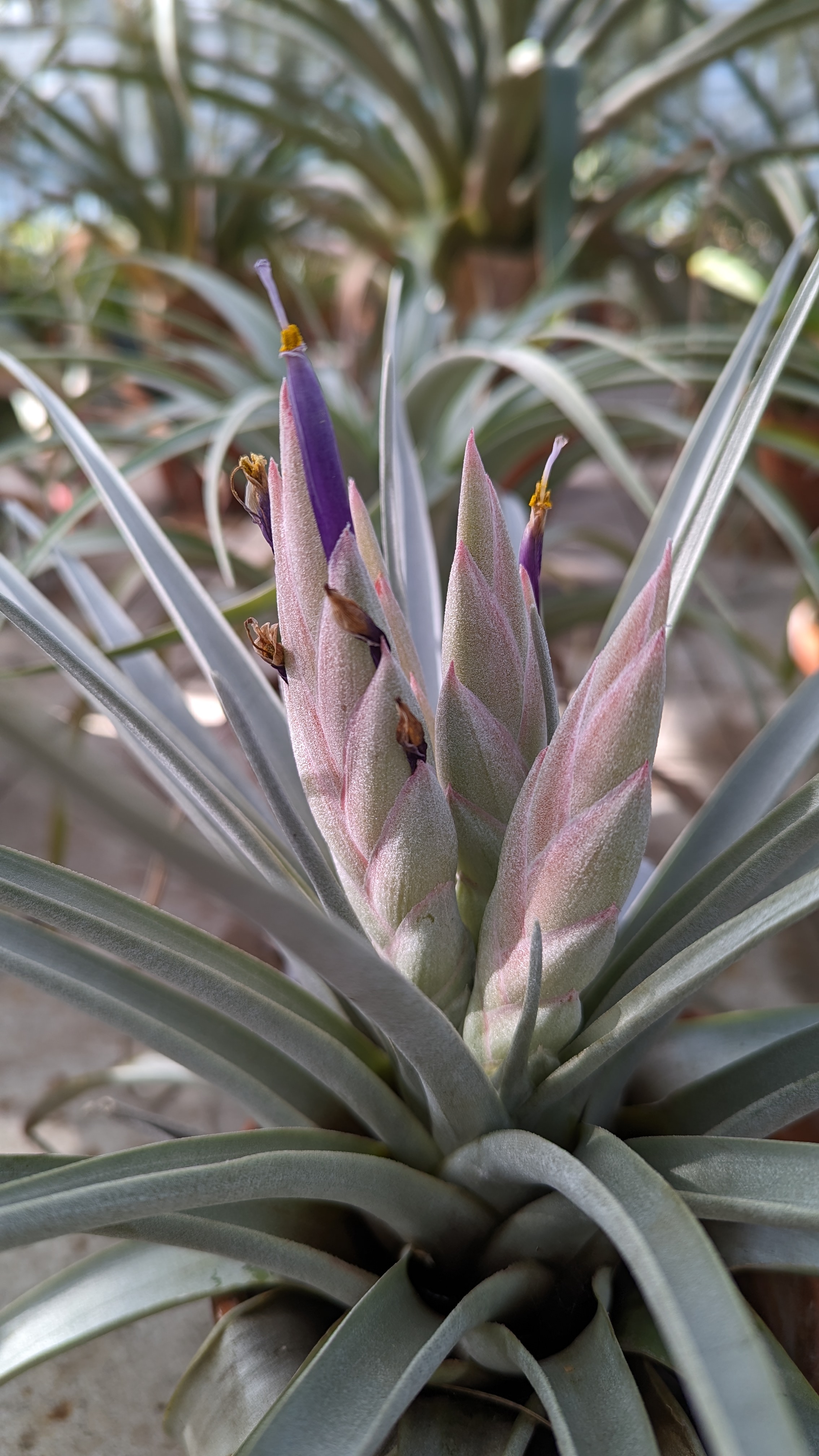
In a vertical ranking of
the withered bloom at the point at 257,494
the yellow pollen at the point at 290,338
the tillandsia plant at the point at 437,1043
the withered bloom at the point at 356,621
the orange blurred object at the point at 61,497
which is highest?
the orange blurred object at the point at 61,497

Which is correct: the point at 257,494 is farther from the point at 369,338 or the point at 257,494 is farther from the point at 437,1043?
the point at 369,338

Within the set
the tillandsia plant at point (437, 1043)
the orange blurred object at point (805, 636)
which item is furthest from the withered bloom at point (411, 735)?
the orange blurred object at point (805, 636)

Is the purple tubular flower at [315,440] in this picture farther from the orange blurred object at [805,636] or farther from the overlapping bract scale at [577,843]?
the orange blurred object at [805,636]

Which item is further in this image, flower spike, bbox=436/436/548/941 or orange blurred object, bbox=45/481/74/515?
orange blurred object, bbox=45/481/74/515

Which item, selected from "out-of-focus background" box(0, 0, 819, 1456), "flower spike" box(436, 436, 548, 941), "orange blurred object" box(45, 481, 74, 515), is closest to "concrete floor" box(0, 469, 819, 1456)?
"out-of-focus background" box(0, 0, 819, 1456)

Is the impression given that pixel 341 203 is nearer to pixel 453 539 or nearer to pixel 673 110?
pixel 453 539

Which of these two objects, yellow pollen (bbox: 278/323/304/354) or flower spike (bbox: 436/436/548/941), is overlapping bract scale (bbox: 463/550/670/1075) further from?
yellow pollen (bbox: 278/323/304/354)
